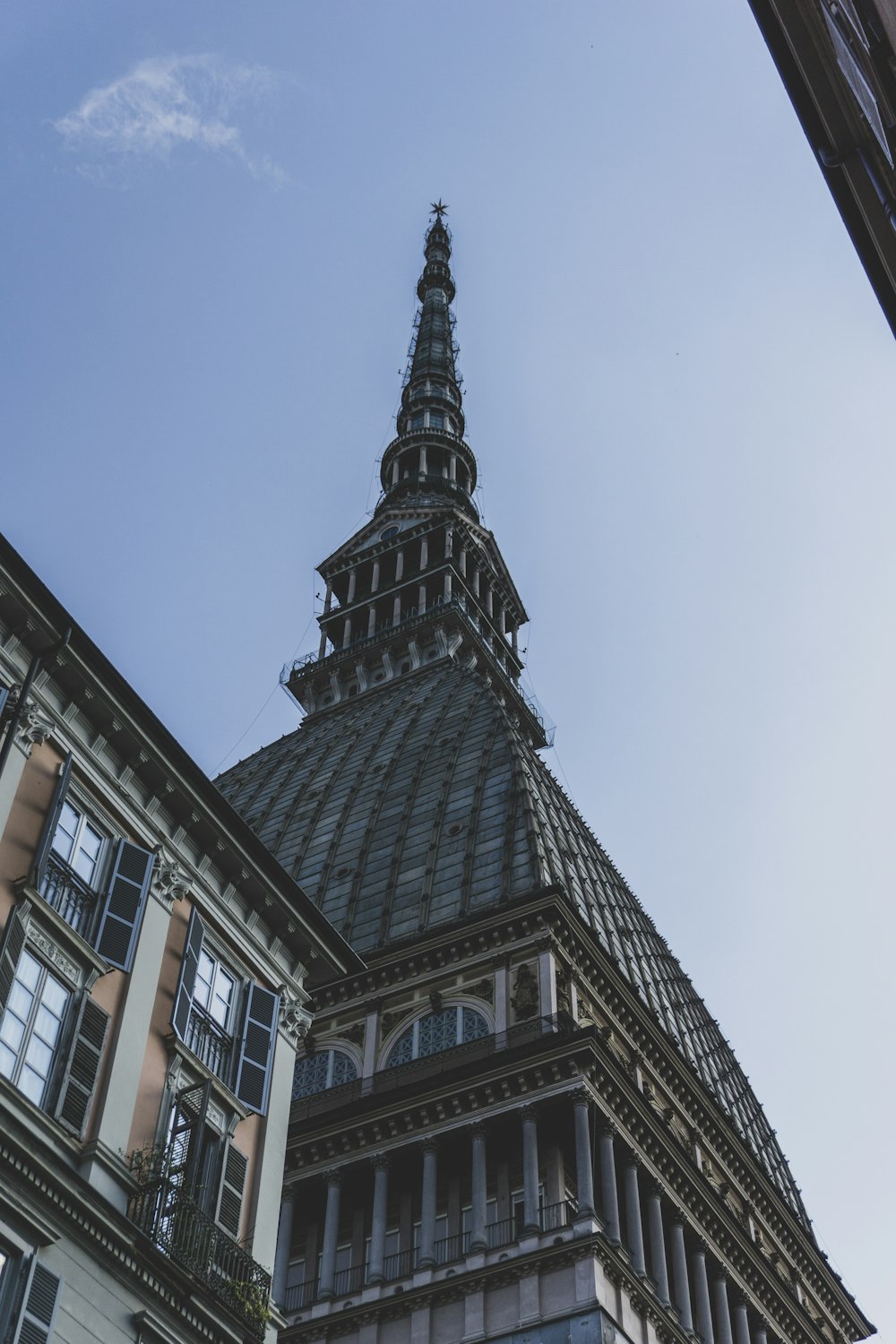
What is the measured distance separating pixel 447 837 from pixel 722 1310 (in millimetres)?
22547

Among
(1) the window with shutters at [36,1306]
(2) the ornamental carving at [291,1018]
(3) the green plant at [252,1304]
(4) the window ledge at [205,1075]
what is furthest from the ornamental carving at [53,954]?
(2) the ornamental carving at [291,1018]

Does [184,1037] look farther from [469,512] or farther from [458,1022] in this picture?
[469,512]

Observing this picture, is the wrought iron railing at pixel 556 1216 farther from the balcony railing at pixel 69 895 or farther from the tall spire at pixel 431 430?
the tall spire at pixel 431 430

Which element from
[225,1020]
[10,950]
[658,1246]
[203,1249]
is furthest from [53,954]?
[658,1246]

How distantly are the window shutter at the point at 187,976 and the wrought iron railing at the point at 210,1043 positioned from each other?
0.95ft

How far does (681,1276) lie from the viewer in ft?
166

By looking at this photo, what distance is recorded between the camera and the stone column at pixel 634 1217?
46.8 metres

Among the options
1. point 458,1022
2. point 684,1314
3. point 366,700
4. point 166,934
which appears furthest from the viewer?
point 366,700

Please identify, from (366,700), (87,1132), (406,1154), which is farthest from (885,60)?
(366,700)

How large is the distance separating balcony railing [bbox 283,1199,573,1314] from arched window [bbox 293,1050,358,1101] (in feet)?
22.6

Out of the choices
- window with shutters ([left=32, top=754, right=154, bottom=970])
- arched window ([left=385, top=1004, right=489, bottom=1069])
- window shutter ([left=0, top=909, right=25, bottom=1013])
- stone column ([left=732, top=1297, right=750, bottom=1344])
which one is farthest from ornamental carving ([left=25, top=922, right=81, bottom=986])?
stone column ([left=732, top=1297, right=750, bottom=1344])

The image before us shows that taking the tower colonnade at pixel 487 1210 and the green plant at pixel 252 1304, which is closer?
the green plant at pixel 252 1304

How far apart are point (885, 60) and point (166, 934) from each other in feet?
55.2

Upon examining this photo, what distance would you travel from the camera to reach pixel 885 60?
80.8 ft
